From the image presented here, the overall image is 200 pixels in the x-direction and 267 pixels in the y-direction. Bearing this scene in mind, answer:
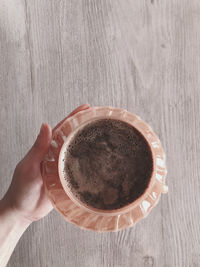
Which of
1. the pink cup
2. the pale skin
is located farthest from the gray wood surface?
the pink cup

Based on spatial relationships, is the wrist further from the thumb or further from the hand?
the thumb

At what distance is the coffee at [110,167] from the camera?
0.52 metres

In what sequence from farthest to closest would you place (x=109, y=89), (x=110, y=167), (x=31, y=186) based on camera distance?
(x=109, y=89) < (x=31, y=186) < (x=110, y=167)

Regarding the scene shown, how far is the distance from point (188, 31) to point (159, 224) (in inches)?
16.8

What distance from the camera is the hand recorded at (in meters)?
0.59

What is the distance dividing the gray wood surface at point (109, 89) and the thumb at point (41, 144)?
136 millimetres

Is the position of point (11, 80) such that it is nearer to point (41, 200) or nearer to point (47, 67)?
point (47, 67)

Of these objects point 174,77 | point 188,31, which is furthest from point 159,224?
point 188,31

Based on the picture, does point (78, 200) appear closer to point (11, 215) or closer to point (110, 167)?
point (110, 167)

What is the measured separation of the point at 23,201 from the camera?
0.65 m

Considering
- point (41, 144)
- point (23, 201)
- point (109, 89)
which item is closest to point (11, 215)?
point (23, 201)

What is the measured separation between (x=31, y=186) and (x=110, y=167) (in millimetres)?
190

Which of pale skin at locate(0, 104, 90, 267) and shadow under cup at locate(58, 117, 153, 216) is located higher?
shadow under cup at locate(58, 117, 153, 216)

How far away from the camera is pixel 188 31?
74 centimetres
